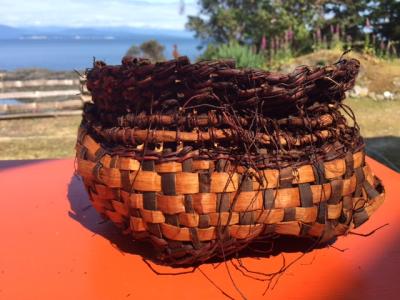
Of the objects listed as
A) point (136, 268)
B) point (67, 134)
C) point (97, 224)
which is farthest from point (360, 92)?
point (136, 268)

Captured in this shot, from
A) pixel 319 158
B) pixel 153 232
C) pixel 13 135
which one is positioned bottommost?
pixel 13 135

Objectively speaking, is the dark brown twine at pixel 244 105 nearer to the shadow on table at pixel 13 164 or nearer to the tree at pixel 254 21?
the shadow on table at pixel 13 164

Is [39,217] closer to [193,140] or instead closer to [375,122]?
[193,140]

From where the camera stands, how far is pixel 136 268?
33.6 inches

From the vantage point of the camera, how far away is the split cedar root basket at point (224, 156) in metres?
0.74

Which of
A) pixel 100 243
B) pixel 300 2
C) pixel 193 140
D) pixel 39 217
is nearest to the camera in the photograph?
pixel 193 140

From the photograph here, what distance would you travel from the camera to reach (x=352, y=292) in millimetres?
773

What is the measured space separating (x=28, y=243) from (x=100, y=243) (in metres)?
0.15

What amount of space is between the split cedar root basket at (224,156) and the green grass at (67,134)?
372 cm

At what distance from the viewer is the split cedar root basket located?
2.42 ft

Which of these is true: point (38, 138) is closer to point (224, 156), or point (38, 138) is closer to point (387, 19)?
point (224, 156)

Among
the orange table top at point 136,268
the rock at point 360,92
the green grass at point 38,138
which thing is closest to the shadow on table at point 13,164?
the orange table top at point 136,268

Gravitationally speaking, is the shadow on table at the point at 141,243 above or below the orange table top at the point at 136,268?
above

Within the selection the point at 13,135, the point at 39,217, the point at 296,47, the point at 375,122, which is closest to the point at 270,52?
the point at 296,47
